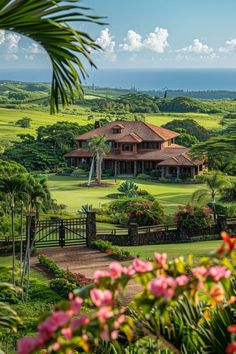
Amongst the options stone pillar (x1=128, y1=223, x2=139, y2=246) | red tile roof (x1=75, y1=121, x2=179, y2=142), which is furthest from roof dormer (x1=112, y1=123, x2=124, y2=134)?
stone pillar (x1=128, y1=223, x2=139, y2=246)

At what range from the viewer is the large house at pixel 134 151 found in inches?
2010

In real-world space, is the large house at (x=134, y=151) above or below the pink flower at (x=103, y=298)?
below

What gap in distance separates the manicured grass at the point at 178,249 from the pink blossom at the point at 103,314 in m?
16.3

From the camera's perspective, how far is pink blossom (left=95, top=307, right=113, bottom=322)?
2.07 meters

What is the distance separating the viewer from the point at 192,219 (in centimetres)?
2375

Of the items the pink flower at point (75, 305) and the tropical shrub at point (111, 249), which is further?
the tropical shrub at point (111, 249)

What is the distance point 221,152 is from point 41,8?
20.6 metres

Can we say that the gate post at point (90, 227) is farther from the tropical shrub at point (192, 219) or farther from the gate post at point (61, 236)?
the tropical shrub at point (192, 219)

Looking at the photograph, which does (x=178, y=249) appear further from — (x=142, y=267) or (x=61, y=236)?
(x=142, y=267)

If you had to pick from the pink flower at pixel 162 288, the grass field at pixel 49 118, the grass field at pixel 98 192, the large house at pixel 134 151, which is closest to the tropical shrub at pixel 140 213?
the grass field at pixel 98 192

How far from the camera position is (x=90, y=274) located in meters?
16.6

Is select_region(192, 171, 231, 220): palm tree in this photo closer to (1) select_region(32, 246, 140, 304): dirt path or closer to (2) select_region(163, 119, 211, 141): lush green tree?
(1) select_region(32, 246, 140, 304): dirt path

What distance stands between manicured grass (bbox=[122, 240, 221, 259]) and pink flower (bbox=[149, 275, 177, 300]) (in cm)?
1622

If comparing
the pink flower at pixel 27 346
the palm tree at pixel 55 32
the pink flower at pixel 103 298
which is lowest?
the pink flower at pixel 27 346
